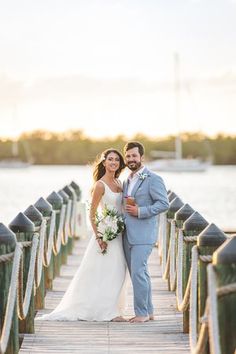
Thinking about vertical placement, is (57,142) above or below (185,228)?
below

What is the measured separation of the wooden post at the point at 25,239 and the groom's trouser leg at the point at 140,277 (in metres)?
1.16

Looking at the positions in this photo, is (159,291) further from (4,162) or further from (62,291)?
(4,162)

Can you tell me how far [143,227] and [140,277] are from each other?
53 centimetres

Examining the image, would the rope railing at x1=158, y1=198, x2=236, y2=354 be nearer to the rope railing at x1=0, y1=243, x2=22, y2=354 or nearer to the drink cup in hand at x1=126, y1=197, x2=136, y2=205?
the drink cup in hand at x1=126, y1=197, x2=136, y2=205

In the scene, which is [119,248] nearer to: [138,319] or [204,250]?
[138,319]

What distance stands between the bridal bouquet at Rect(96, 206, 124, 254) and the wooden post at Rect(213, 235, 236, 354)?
10.7 feet

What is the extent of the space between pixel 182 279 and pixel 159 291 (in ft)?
8.13

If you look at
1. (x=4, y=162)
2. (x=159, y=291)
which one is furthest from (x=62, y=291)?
(x=4, y=162)

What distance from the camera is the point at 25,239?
8.66m

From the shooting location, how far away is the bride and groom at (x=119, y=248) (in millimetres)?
9344

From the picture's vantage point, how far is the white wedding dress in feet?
31.9

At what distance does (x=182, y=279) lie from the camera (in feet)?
31.3

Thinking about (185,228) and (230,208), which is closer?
(185,228)

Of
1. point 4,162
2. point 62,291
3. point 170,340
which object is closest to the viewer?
point 170,340
